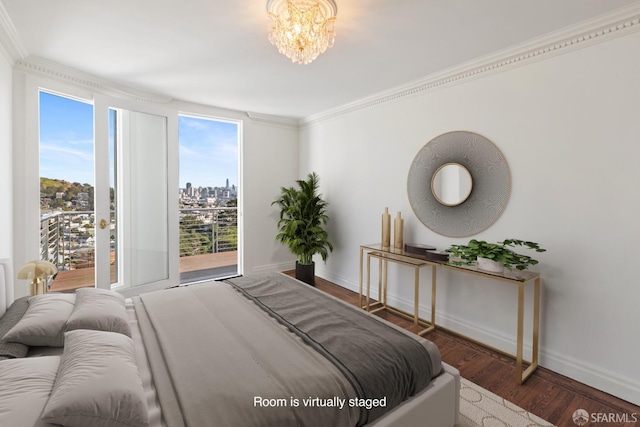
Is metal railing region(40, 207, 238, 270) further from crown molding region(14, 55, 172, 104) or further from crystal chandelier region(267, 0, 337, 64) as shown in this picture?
crystal chandelier region(267, 0, 337, 64)

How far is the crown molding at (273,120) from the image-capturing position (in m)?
4.49

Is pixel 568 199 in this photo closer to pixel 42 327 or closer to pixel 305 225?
pixel 305 225

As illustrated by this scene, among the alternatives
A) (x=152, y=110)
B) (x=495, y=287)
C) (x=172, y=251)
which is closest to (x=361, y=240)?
(x=495, y=287)

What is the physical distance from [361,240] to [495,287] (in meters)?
1.70

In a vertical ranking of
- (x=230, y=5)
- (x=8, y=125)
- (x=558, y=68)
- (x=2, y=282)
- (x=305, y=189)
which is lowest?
(x=2, y=282)

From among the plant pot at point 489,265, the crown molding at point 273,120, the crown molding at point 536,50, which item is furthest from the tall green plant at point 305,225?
the plant pot at point 489,265

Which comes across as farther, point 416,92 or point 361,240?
point 361,240

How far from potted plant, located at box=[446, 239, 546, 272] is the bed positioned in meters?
0.99

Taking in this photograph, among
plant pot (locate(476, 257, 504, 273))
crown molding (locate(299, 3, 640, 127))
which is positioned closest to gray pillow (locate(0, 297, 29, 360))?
plant pot (locate(476, 257, 504, 273))

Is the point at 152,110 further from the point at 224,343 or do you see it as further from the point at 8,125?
the point at 224,343

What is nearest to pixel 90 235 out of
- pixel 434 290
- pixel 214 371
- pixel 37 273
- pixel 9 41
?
pixel 37 273

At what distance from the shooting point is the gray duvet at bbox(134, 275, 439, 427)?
1.07m

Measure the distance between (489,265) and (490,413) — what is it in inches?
39.3

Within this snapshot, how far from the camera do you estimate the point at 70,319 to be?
1.46 meters
